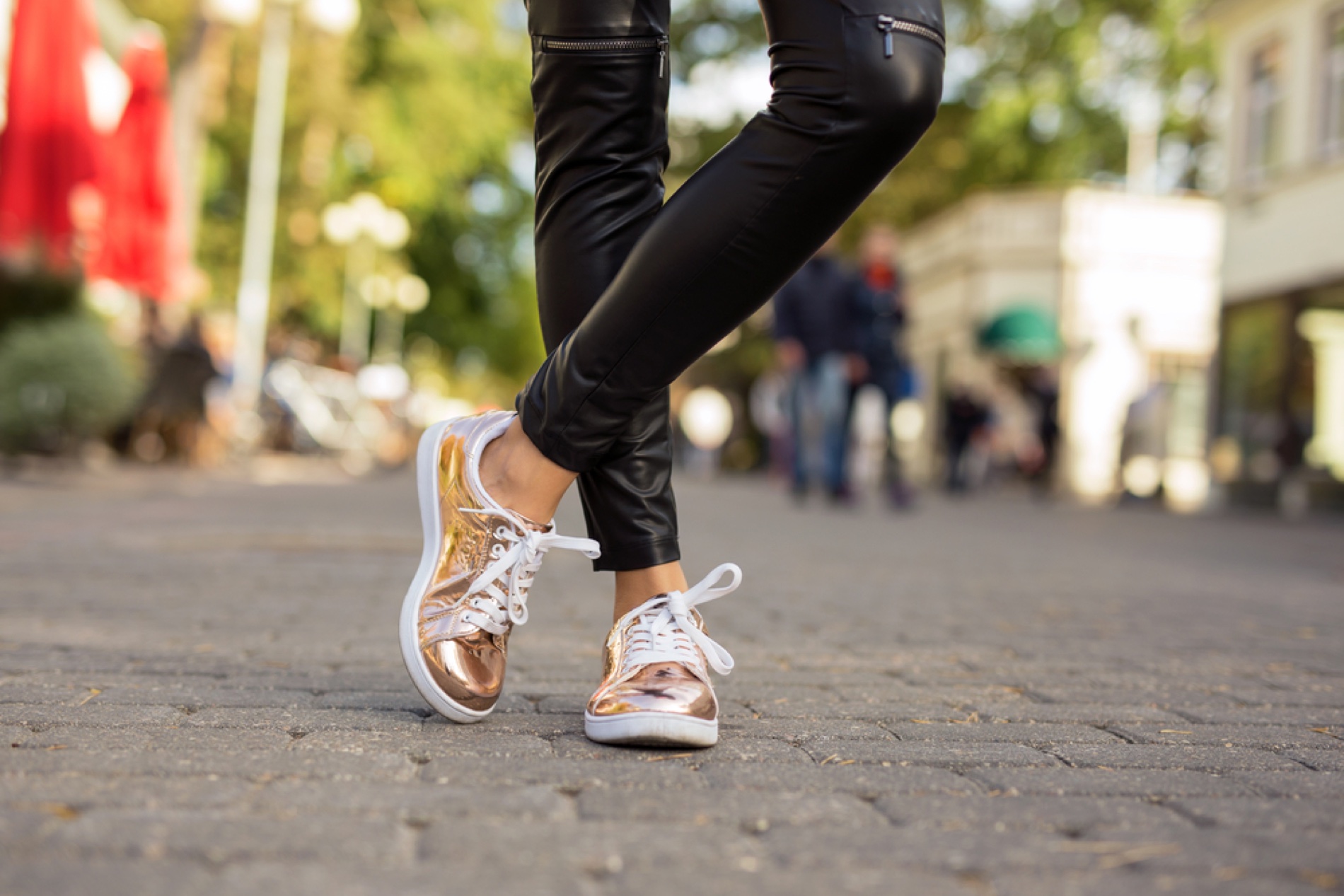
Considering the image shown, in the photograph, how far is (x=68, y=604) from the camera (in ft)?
11.3

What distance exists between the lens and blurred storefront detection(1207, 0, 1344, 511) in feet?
50.3

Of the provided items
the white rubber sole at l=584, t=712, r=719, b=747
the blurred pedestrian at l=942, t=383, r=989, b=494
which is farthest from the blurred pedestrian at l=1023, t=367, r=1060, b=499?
the white rubber sole at l=584, t=712, r=719, b=747

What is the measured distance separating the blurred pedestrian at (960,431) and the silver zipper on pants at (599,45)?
57.1 ft

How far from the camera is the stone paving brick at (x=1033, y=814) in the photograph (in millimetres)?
1500

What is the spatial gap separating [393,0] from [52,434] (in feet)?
53.8

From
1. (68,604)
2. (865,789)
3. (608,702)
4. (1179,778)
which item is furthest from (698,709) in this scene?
(68,604)

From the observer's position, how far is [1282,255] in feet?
54.9

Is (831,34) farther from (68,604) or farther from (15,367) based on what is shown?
(15,367)

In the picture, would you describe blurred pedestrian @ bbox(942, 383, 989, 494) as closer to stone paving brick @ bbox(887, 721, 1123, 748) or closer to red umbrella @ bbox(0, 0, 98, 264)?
red umbrella @ bbox(0, 0, 98, 264)

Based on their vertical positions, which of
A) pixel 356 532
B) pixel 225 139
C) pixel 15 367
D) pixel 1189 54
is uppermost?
pixel 1189 54

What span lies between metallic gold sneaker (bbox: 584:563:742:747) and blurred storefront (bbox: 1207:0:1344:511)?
47.7ft

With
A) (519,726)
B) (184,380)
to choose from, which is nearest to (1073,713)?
(519,726)

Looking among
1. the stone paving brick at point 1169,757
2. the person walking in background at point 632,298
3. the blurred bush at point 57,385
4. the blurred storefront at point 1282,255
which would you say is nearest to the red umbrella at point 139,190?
the blurred bush at point 57,385

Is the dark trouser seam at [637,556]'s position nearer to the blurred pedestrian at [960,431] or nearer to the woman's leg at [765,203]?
the woman's leg at [765,203]
